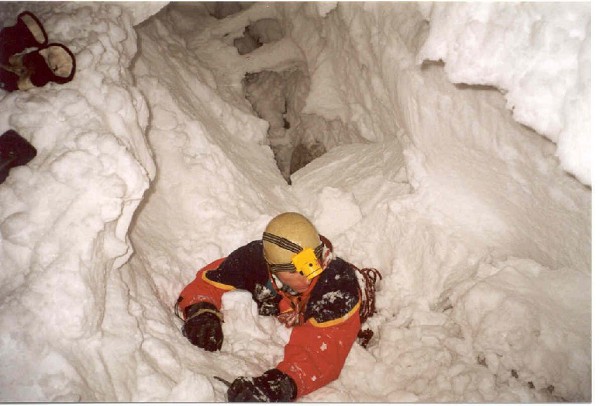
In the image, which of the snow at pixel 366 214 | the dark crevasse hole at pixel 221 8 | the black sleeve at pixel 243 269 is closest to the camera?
the snow at pixel 366 214

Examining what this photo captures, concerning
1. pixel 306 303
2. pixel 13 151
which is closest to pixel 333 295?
pixel 306 303

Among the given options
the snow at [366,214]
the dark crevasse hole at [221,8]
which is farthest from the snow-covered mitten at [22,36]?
the dark crevasse hole at [221,8]

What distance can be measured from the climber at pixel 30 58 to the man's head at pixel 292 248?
167cm

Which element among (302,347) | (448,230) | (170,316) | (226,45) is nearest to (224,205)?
(170,316)

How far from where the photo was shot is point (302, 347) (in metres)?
2.62

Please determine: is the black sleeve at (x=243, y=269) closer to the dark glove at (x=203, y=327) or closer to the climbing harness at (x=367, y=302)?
the dark glove at (x=203, y=327)

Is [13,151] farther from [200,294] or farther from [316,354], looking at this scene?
[316,354]

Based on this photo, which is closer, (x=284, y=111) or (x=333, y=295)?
(x=333, y=295)

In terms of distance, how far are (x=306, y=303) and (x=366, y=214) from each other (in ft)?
4.23

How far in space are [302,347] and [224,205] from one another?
171cm

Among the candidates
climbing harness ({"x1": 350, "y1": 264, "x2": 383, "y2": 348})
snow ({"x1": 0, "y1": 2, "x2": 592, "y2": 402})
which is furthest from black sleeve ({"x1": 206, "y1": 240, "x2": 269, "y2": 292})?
climbing harness ({"x1": 350, "y1": 264, "x2": 383, "y2": 348})

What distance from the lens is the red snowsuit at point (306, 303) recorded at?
101 inches

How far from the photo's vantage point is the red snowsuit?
2.56 meters

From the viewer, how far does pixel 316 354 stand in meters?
2.58
